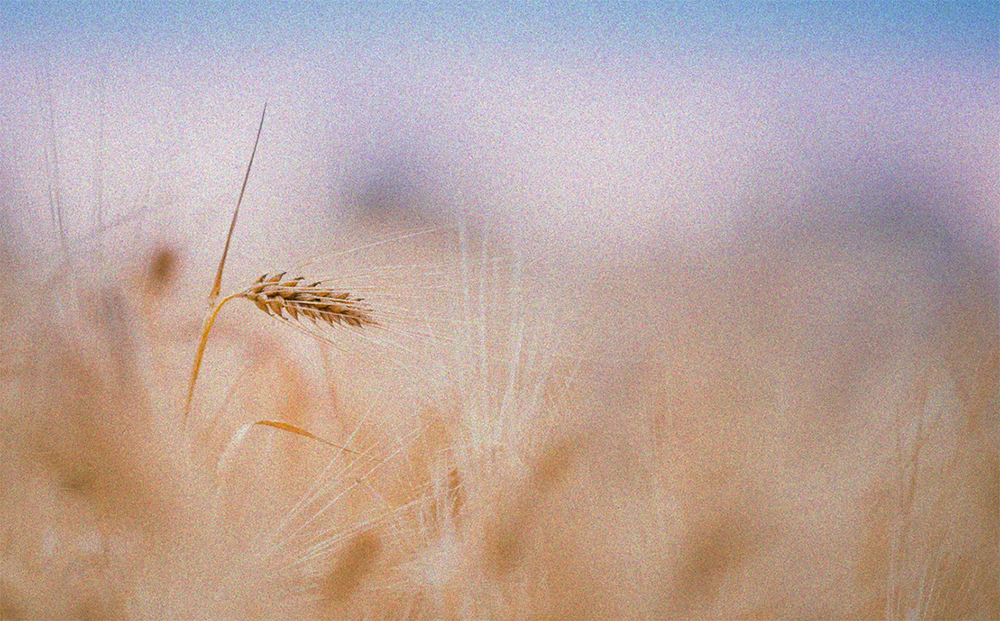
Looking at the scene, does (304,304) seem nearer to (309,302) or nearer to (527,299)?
(309,302)

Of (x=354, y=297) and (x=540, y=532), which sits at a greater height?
(x=354, y=297)

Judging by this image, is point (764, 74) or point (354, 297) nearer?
point (354, 297)

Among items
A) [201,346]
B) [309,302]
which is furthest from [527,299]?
[201,346]

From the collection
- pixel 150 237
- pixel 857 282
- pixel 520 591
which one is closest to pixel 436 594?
pixel 520 591

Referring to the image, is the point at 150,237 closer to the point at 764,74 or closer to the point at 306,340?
the point at 306,340
